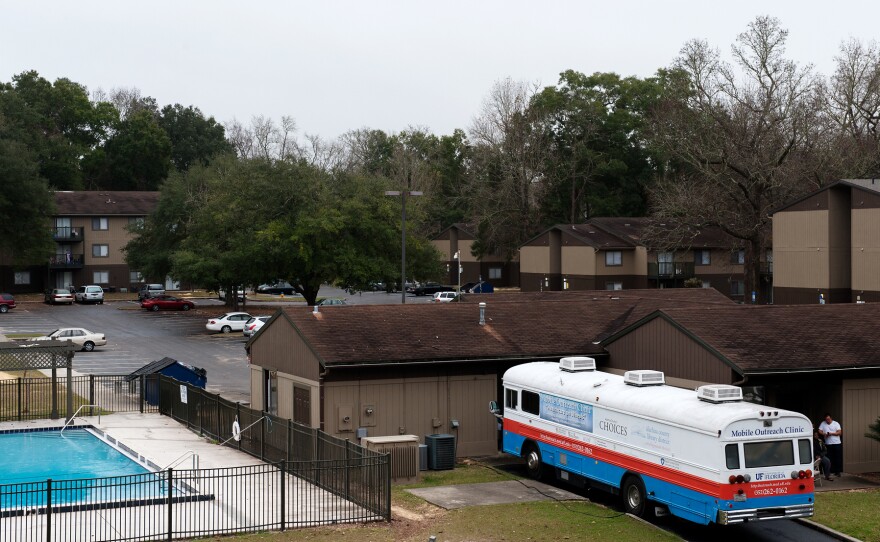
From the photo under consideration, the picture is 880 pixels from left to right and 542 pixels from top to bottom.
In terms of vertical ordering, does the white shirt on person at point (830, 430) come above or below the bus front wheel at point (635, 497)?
above

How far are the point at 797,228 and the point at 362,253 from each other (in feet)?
88.0

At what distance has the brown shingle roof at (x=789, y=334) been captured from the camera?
26.5 metres

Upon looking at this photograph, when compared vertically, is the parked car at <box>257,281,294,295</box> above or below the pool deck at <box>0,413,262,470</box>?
above

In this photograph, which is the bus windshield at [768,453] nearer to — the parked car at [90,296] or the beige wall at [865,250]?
the beige wall at [865,250]

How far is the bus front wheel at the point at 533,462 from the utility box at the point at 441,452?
77.6 inches

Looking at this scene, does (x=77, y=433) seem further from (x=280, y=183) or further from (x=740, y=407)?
(x=280, y=183)

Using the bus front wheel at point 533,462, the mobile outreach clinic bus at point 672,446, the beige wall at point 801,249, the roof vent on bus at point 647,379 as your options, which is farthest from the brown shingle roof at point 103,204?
the roof vent on bus at point 647,379

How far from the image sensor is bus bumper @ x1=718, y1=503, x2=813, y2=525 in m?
19.6

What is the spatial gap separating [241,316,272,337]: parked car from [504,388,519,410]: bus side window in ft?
113

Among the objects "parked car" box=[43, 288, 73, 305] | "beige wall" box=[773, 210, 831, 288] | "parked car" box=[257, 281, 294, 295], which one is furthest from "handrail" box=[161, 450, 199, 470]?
"parked car" box=[257, 281, 294, 295]

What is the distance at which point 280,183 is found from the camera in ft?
233

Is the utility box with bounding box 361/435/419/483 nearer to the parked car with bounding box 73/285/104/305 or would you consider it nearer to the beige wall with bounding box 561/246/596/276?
the beige wall with bounding box 561/246/596/276

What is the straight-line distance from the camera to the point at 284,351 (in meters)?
30.8

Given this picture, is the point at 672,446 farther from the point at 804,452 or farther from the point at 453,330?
the point at 453,330
